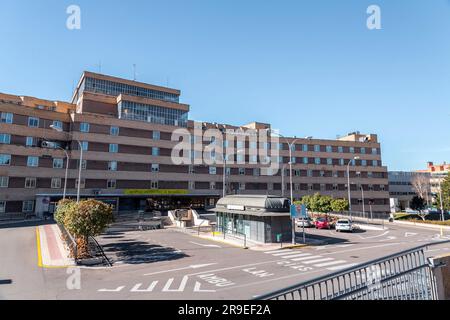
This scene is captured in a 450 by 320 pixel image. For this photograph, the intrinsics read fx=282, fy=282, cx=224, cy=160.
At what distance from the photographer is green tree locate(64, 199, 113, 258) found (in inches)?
688

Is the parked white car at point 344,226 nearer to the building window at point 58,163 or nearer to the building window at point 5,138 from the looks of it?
the building window at point 58,163

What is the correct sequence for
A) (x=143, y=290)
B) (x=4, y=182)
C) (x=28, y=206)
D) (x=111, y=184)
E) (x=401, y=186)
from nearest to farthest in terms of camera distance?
1. (x=143, y=290)
2. (x=4, y=182)
3. (x=28, y=206)
4. (x=111, y=184)
5. (x=401, y=186)

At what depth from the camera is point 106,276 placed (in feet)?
47.5

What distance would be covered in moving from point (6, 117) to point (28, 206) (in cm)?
1440

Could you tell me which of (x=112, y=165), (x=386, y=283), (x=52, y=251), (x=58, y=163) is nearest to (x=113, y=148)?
(x=112, y=165)

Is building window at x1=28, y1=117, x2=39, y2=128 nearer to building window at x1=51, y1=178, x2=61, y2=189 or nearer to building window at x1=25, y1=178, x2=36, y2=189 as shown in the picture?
building window at x1=25, y1=178, x2=36, y2=189

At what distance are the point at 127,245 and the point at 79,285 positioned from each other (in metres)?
11.3

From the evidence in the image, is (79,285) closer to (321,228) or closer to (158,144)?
(321,228)

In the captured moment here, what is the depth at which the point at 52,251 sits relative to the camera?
66.7 feet

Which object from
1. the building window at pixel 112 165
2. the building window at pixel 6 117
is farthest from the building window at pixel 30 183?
the building window at pixel 112 165

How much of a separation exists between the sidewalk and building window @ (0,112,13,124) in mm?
25852

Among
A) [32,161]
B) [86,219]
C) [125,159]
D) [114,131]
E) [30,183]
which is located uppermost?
[114,131]

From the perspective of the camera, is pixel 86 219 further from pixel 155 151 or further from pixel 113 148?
pixel 155 151
